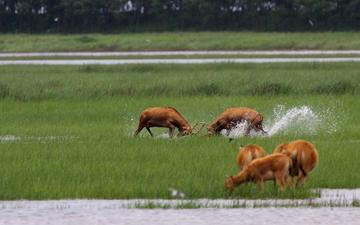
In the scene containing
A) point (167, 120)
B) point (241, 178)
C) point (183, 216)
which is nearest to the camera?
point (183, 216)

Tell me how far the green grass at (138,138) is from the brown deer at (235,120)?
0.39 m

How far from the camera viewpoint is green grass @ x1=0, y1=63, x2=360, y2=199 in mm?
12680

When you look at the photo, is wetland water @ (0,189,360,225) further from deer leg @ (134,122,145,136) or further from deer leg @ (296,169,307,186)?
deer leg @ (134,122,145,136)

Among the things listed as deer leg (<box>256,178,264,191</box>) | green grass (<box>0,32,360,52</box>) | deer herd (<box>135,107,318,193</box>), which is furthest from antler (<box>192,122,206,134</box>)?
green grass (<box>0,32,360,52</box>)

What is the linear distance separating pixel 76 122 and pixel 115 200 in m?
8.34

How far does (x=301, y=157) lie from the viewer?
12.1 metres

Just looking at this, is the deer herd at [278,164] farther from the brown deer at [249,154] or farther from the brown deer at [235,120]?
the brown deer at [235,120]

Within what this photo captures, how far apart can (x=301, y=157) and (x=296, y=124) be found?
6815 millimetres

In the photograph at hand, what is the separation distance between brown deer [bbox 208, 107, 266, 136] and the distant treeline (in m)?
46.3

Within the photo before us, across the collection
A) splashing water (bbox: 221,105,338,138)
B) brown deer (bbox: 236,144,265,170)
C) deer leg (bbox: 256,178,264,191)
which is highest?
brown deer (bbox: 236,144,265,170)

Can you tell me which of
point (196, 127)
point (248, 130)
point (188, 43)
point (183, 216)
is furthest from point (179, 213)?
point (188, 43)

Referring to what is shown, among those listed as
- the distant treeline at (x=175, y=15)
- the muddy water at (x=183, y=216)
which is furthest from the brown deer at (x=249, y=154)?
the distant treeline at (x=175, y=15)

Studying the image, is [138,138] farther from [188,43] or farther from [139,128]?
[188,43]

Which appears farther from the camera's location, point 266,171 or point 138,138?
point 138,138
